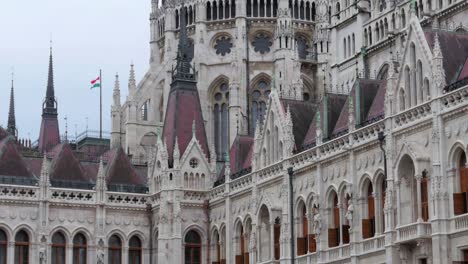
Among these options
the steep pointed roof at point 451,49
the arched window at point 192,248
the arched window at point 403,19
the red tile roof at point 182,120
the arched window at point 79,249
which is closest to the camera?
the steep pointed roof at point 451,49

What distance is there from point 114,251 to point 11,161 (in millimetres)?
8053

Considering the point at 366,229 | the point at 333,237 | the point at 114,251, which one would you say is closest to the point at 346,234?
the point at 333,237

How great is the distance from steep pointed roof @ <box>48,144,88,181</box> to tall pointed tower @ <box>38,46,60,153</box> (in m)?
20.6

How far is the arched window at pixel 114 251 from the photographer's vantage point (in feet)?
228

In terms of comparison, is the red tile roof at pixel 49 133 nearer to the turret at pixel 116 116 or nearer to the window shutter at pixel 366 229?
the turret at pixel 116 116

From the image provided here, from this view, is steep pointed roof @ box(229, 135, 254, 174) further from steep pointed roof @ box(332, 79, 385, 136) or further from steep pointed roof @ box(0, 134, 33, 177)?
steep pointed roof @ box(0, 134, 33, 177)

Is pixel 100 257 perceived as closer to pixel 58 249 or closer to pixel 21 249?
pixel 58 249

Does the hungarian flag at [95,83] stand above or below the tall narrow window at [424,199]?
above

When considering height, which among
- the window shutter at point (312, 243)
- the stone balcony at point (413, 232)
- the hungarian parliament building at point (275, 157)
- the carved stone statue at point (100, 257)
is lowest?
the stone balcony at point (413, 232)

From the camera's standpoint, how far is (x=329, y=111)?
58656 mm

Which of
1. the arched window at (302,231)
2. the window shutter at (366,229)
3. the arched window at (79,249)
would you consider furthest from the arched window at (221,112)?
the window shutter at (366,229)

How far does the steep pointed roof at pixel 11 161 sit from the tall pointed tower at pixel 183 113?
861 cm

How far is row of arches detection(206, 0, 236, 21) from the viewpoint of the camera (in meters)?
100

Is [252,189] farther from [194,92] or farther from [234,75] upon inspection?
[234,75]
